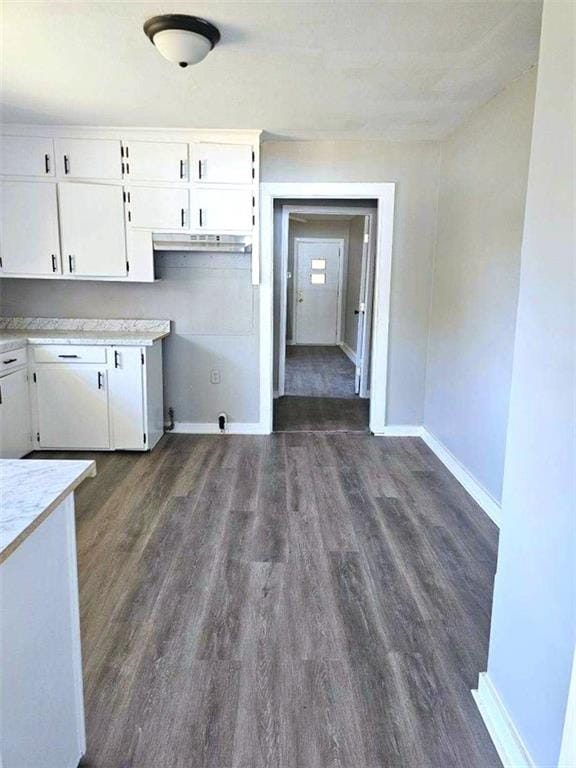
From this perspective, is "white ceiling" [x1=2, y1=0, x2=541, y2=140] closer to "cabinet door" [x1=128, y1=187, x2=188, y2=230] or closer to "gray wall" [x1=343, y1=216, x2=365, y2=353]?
"cabinet door" [x1=128, y1=187, x2=188, y2=230]

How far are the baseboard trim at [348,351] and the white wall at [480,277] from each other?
4248 mm

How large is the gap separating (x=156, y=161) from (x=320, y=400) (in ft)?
10.2

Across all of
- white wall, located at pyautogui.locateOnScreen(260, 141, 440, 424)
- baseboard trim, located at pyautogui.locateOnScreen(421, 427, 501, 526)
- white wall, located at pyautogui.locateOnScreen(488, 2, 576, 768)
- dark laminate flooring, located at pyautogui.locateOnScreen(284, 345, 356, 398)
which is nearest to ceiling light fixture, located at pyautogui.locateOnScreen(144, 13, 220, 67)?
white wall, located at pyautogui.locateOnScreen(488, 2, 576, 768)

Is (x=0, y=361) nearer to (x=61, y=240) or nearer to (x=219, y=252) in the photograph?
(x=61, y=240)

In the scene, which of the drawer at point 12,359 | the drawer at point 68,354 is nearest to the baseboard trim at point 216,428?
the drawer at point 68,354

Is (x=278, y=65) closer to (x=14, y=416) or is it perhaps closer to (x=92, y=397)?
(x=92, y=397)

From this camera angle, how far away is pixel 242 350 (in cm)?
454

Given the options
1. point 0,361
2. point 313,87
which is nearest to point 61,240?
point 0,361

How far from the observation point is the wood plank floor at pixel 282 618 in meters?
1.60

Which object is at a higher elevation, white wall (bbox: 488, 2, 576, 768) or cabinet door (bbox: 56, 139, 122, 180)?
cabinet door (bbox: 56, 139, 122, 180)

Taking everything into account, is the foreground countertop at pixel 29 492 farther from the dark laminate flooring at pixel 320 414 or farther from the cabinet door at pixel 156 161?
the dark laminate flooring at pixel 320 414

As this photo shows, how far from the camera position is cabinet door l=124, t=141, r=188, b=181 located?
3.91 metres

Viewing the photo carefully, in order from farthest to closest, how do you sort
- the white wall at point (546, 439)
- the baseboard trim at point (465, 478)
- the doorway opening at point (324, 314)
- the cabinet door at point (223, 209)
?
the doorway opening at point (324, 314) → the cabinet door at point (223, 209) → the baseboard trim at point (465, 478) → the white wall at point (546, 439)

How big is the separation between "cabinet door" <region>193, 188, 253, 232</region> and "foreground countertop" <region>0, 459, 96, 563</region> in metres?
2.92
